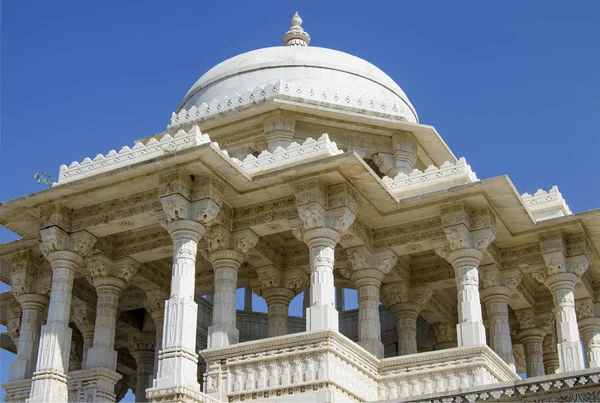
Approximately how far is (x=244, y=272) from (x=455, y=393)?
405 inches

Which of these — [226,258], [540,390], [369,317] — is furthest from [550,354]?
[540,390]

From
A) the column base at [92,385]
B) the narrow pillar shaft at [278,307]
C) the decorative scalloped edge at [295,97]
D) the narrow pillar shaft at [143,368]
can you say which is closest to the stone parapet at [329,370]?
the column base at [92,385]

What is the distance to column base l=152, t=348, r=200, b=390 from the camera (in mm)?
17531

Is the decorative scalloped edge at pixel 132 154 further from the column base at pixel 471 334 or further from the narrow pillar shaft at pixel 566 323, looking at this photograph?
the narrow pillar shaft at pixel 566 323

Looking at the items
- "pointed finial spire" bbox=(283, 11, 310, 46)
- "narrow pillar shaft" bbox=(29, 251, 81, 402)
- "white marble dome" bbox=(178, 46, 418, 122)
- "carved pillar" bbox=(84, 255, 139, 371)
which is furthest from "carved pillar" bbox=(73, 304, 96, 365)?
"pointed finial spire" bbox=(283, 11, 310, 46)

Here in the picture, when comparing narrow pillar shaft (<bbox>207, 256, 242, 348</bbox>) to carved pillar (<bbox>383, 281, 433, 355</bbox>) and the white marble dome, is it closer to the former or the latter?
carved pillar (<bbox>383, 281, 433, 355</bbox>)

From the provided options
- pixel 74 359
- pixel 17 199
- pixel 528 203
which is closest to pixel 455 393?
pixel 528 203

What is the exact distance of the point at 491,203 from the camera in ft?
67.1

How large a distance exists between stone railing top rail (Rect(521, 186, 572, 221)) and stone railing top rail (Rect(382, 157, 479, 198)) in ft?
5.19

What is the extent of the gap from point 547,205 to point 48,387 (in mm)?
10909

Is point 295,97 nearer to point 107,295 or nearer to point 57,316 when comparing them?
point 107,295

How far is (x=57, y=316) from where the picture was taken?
66.1ft

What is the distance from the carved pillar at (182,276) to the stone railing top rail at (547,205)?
687cm

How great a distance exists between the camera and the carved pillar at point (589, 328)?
2291 centimetres
